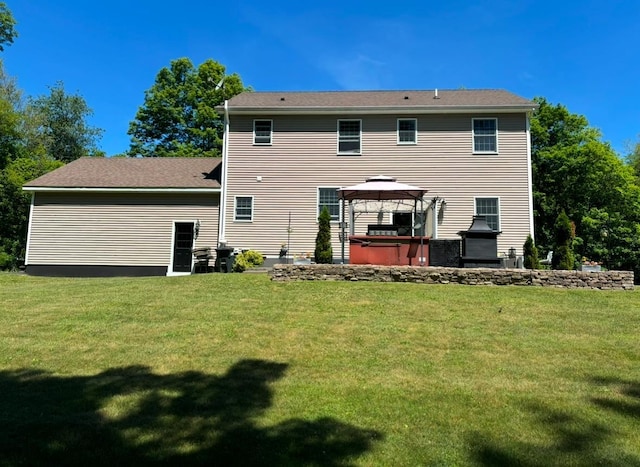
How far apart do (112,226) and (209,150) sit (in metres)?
14.7

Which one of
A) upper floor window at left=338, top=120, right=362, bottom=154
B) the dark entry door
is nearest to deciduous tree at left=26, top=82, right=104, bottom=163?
the dark entry door

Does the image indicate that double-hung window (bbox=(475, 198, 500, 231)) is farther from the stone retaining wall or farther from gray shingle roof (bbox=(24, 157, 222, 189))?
gray shingle roof (bbox=(24, 157, 222, 189))

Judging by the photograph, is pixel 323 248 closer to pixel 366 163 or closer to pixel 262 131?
pixel 366 163

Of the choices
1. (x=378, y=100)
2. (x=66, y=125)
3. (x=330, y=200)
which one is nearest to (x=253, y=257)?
(x=330, y=200)

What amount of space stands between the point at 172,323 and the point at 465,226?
1107 cm

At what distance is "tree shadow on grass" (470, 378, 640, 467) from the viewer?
2.64 meters

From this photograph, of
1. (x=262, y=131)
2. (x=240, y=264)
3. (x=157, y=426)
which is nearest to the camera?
(x=157, y=426)

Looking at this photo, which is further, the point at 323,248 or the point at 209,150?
the point at 209,150

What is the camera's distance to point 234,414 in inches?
128

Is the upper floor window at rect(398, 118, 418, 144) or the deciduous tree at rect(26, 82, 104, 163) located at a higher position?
the deciduous tree at rect(26, 82, 104, 163)

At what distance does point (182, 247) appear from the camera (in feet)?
49.5

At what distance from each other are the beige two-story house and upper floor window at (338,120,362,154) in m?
0.04

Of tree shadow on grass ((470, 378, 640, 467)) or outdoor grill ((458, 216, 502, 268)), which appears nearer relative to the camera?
tree shadow on grass ((470, 378, 640, 467))

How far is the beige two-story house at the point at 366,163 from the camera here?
14602mm
